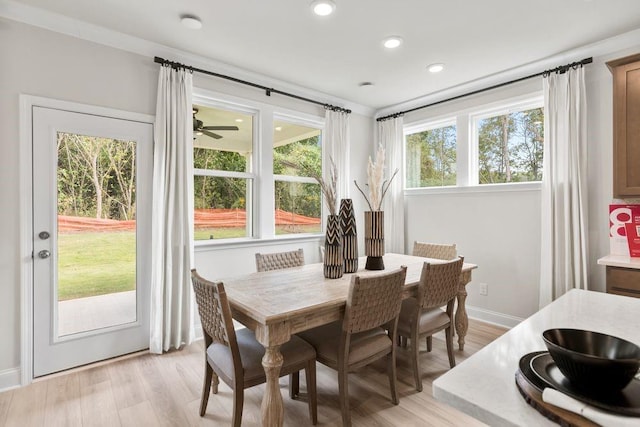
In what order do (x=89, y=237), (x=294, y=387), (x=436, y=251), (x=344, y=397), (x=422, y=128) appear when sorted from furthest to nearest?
(x=422, y=128) → (x=436, y=251) → (x=89, y=237) → (x=294, y=387) → (x=344, y=397)

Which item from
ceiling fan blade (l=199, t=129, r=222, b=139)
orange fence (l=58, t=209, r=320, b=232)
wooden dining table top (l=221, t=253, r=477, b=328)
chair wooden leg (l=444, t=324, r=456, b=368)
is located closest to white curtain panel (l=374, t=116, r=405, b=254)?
orange fence (l=58, t=209, r=320, b=232)

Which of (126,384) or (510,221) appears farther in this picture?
(510,221)

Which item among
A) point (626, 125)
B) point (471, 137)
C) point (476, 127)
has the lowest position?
point (626, 125)

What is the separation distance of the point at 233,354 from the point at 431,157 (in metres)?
3.59

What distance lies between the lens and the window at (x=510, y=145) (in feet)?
11.2

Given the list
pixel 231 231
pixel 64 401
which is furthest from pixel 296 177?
pixel 64 401

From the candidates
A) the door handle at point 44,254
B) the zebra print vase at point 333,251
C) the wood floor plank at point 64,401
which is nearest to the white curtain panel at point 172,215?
the wood floor plank at point 64,401

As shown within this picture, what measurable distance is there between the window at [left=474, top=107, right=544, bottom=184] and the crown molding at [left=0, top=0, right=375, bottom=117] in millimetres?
2345

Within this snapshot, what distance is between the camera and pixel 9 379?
235cm

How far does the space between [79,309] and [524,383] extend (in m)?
3.17

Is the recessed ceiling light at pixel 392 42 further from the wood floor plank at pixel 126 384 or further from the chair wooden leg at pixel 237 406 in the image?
the wood floor plank at pixel 126 384

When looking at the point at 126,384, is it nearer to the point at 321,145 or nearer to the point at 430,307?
the point at 430,307

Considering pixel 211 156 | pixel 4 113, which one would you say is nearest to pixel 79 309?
pixel 4 113

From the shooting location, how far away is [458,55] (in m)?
3.07
